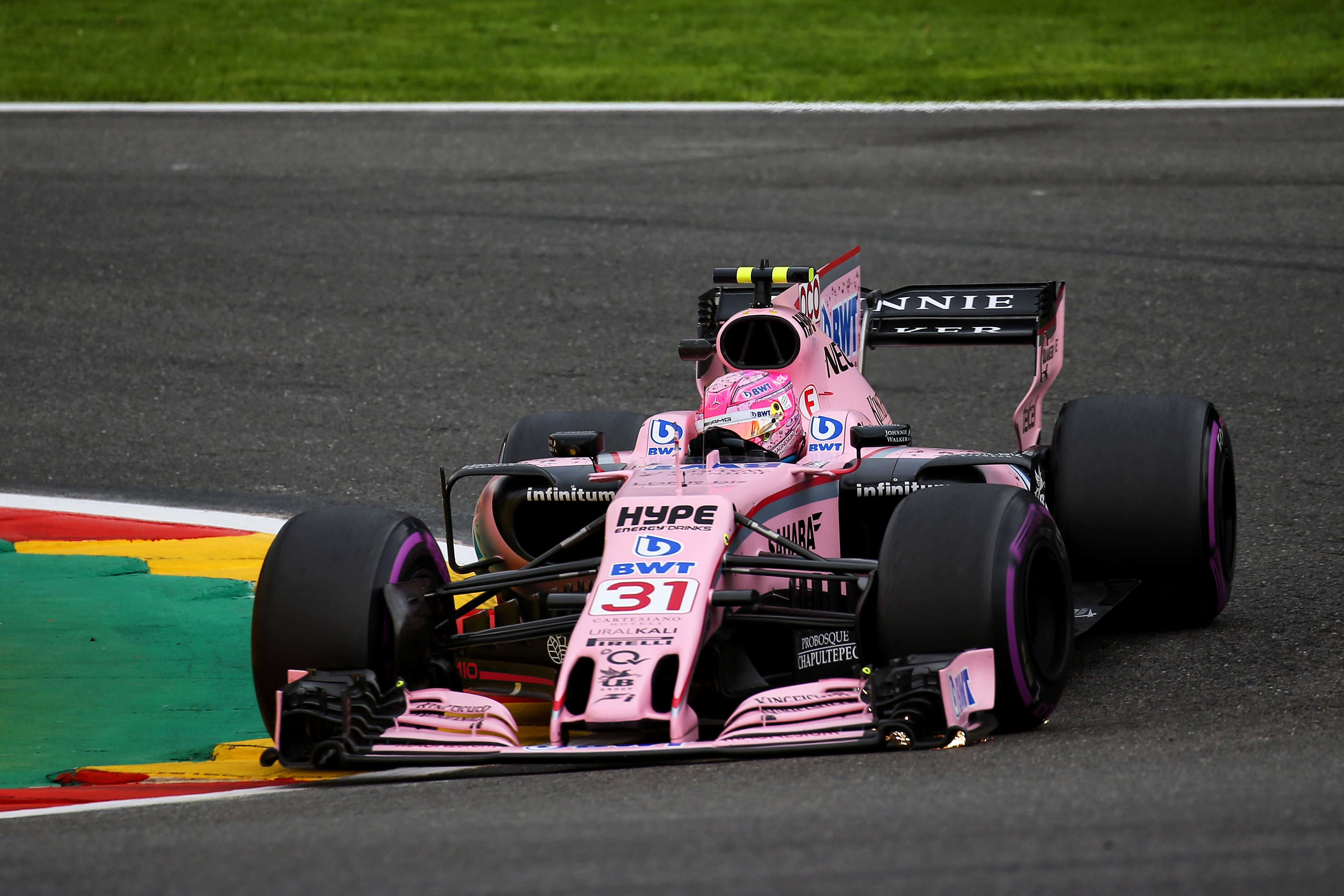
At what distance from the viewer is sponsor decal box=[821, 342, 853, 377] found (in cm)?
676

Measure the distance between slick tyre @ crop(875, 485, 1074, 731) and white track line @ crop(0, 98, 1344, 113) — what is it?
11354mm

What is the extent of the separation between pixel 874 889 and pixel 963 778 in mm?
1026

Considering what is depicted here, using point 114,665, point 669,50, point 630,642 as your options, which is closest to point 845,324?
point 630,642

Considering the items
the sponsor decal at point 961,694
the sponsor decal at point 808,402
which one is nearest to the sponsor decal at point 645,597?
the sponsor decal at point 961,694

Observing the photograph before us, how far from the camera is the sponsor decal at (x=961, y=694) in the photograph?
16.1 feet

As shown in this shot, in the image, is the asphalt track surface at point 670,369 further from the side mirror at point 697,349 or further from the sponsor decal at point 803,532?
the side mirror at point 697,349

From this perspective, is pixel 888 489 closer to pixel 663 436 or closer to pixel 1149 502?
pixel 663 436

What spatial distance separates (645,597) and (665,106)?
11.7 m

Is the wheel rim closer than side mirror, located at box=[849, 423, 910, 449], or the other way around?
the wheel rim

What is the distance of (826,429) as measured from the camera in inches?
251

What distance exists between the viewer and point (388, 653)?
5469 millimetres

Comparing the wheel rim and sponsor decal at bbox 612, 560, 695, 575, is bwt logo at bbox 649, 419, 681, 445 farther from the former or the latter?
the wheel rim

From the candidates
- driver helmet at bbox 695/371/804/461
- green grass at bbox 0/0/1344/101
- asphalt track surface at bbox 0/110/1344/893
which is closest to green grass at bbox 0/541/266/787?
asphalt track surface at bbox 0/110/1344/893

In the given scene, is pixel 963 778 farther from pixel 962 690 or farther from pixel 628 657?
pixel 628 657
